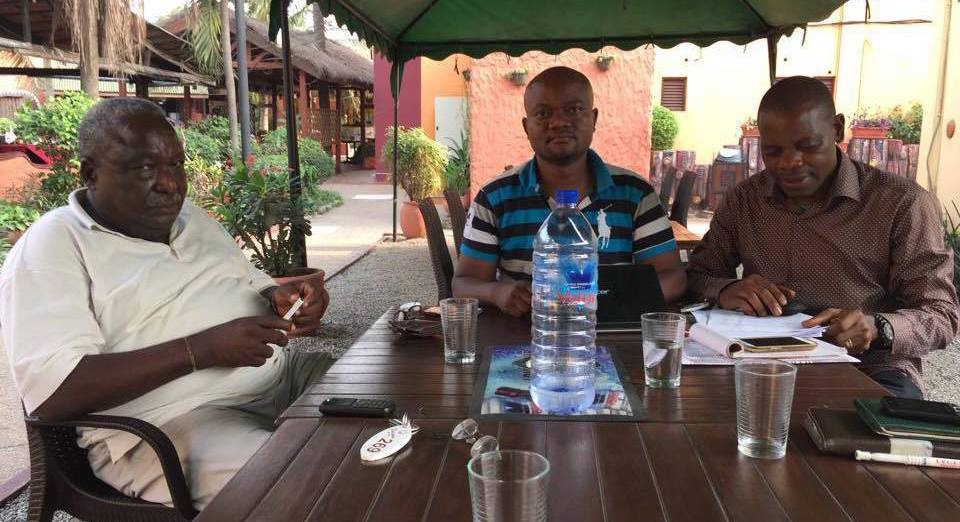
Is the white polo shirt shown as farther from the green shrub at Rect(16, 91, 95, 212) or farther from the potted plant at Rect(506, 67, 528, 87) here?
the potted plant at Rect(506, 67, 528, 87)

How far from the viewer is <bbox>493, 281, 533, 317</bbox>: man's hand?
2213 mm

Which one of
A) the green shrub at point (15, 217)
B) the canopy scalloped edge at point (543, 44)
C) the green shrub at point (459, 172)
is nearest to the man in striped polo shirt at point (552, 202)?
the canopy scalloped edge at point (543, 44)

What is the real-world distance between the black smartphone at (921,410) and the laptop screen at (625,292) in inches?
33.2

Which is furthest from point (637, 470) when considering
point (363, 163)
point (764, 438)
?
point (363, 163)

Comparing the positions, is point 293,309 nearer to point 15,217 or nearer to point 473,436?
point 473,436

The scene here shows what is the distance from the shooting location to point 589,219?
8.95ft

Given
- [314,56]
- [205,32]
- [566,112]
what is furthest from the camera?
[314,56]

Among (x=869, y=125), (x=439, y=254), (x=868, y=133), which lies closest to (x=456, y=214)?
(x=439, y=254)

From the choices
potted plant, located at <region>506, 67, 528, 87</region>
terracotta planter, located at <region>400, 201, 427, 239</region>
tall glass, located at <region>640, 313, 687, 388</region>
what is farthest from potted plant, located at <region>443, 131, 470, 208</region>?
tall glass, located at <region>640, 313, 687, 388</region>

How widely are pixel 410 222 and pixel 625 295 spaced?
8.10 meters

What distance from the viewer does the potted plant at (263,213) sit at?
5133 millimetres

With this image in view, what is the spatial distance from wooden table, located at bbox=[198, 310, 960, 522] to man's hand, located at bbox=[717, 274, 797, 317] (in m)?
0.51

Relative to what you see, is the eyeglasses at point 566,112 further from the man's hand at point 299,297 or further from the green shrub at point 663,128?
the green shrub at point 663,128

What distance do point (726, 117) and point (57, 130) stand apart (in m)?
12.9
